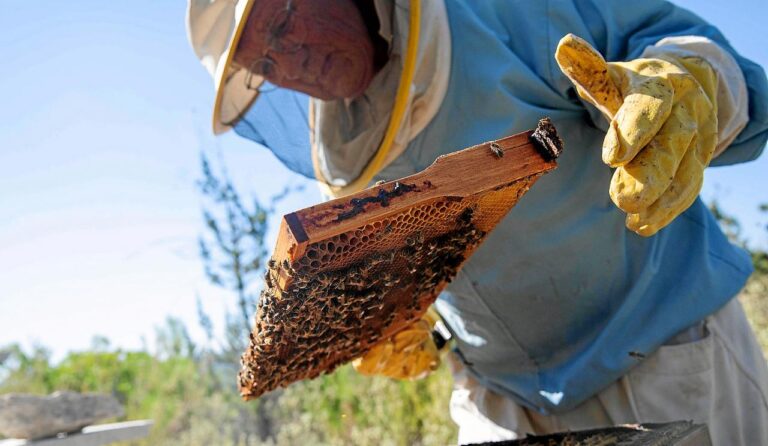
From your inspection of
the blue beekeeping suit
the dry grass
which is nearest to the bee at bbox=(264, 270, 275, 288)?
the blue beekeeping suit

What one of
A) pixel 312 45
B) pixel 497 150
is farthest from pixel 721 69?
pixel 312 45

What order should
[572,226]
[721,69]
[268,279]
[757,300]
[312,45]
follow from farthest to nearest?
1. [757,300]
2. [312,45]
3. [572,226]
4. [721,69]
5. [268,279]

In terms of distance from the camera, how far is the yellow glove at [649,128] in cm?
126

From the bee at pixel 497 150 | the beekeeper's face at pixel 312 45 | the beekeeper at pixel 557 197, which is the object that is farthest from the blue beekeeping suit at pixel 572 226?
the bee at pixel 497 150

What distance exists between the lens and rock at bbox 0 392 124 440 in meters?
4.21

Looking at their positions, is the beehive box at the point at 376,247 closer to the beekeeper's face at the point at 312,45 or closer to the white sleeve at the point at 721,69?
the white sleeve at the point at 721,69

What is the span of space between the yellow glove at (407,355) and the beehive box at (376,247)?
68 centimetres

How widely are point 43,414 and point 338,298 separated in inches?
149

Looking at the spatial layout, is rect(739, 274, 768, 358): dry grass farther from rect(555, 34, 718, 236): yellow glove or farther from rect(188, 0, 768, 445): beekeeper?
rect(555, 34, 718, 236): yellow glove

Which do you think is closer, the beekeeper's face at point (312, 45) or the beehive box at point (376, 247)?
the beehive box at point (376, 247)

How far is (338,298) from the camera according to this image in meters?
1.46

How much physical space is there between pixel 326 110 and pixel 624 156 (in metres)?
1.49

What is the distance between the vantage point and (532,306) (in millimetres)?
2078

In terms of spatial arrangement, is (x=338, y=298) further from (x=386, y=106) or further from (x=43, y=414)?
(x=43, y=414)
